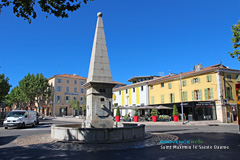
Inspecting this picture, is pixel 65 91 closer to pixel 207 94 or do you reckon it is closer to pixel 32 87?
pixel 32 87

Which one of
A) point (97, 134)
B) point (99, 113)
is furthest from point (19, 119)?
point (97, 134)

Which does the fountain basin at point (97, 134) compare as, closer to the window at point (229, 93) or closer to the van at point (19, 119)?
the van at point (19, 119)

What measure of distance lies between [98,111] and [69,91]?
5619 cm

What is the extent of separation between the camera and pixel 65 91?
211 feet

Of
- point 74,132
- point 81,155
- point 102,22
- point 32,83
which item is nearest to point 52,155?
point 81,155

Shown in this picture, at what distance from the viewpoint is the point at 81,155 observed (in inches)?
267

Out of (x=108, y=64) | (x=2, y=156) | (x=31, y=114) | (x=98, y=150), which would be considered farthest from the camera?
(x=31, y=114)

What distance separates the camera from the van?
18141mm

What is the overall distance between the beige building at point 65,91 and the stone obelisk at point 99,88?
164 feet

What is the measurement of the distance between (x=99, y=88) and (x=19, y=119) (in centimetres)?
1121

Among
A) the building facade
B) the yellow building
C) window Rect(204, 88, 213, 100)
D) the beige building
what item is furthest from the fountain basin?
the beige building

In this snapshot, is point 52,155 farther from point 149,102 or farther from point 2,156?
point 149,102

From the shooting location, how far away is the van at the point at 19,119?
18.1m

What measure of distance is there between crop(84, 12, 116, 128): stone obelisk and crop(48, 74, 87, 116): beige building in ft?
164
